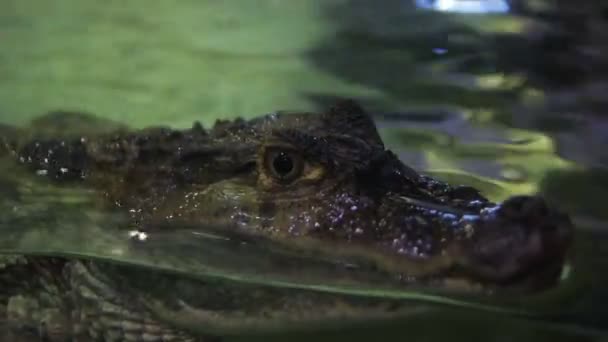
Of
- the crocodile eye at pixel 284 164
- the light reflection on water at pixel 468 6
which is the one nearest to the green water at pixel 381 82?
the light reflection on water at pixel 468 6

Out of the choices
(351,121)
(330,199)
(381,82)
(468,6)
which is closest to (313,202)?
(330,199)

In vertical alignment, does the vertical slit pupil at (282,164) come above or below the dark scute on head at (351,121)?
below

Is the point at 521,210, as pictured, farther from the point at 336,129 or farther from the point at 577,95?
the point at 577,95

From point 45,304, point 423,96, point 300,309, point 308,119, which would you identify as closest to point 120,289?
point 45,304

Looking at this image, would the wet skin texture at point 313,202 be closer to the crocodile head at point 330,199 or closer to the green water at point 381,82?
the crocodile head at point 330,199

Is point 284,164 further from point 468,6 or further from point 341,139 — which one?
point 468,6

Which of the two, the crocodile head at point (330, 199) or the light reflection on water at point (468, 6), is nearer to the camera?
the crocodile head at point (330, 199)

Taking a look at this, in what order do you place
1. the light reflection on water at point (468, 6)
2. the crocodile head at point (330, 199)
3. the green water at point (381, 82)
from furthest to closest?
the light reflection on water at point (468, 6) < the green water at point (381, 82) < the crocodile head at point (330, 199)

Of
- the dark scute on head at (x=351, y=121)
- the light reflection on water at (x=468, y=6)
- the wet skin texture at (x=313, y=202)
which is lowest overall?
the wet skin texture at (x=313, y=202)
